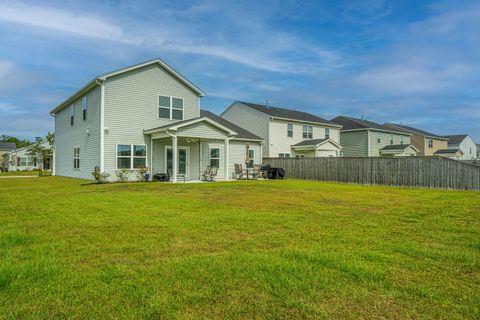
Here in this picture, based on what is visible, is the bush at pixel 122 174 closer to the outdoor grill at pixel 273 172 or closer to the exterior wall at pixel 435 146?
the outdoor grill at pixel 273 172

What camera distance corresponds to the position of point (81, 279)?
11.4 feet

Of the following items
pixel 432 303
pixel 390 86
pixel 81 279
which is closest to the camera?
pixel 432 303

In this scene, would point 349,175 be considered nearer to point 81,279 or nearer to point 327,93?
point 81,279

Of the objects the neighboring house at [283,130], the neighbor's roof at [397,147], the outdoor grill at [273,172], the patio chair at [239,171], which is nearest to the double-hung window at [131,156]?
the patio chair at [239,171]

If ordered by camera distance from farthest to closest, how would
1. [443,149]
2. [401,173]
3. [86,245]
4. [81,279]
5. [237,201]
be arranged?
[443,149]
[401,173]
[237,201]
[86,245]
[81,279]

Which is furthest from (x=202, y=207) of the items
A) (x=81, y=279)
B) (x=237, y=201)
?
(x=81, y=279)

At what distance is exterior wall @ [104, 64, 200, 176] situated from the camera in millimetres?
17797

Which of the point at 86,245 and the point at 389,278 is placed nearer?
the point at 389,278

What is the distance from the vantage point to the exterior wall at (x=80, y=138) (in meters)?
18.4

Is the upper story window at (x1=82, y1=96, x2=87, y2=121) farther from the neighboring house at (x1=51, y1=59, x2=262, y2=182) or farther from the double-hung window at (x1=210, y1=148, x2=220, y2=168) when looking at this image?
the double-hung window at (x1=210, y1=148, x2=220, y2=168)

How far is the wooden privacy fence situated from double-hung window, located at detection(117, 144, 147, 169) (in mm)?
11368

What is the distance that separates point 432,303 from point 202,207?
6.55 m

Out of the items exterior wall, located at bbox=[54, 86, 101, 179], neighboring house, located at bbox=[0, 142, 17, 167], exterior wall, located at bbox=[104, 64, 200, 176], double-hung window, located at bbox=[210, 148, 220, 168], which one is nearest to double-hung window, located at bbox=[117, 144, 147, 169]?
exterior wall, located at bbox=[104, 64, 200, 176]

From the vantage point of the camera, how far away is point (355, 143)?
37.1 m
